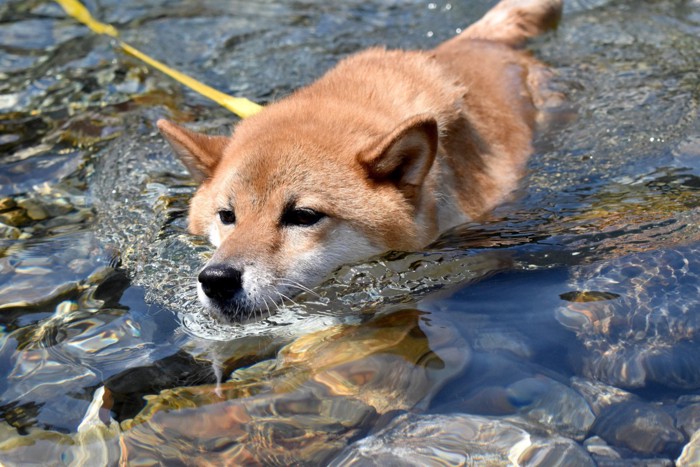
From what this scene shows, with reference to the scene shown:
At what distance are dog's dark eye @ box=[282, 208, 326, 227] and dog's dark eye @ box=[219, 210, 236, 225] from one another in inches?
15.3

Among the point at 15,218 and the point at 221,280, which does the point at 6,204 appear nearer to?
the point at 15,218

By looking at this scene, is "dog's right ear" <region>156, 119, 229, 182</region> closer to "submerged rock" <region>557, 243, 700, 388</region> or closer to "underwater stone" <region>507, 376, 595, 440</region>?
"submerged rock" <region>557, 243, 700, 388</region>

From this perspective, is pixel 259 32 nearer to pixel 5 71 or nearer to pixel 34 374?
pixel 5 71

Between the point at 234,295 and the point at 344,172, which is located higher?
the point at 344,172

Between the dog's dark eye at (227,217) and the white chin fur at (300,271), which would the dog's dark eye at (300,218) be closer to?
the white chin fur at (300,271)

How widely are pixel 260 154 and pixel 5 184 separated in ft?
9.27

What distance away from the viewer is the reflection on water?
3455 millimetres

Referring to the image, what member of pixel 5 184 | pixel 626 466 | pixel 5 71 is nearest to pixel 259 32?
pixel 5 71

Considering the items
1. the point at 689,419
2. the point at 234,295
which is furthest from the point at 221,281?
the point at 689,419

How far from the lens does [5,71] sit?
28.0 feet

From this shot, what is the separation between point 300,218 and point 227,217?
0.53 meters

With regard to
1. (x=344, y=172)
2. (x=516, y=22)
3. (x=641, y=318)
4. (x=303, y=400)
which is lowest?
(x=303, y=400)

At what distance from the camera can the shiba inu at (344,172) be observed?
421 cm

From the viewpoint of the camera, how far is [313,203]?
4328 millimetres
